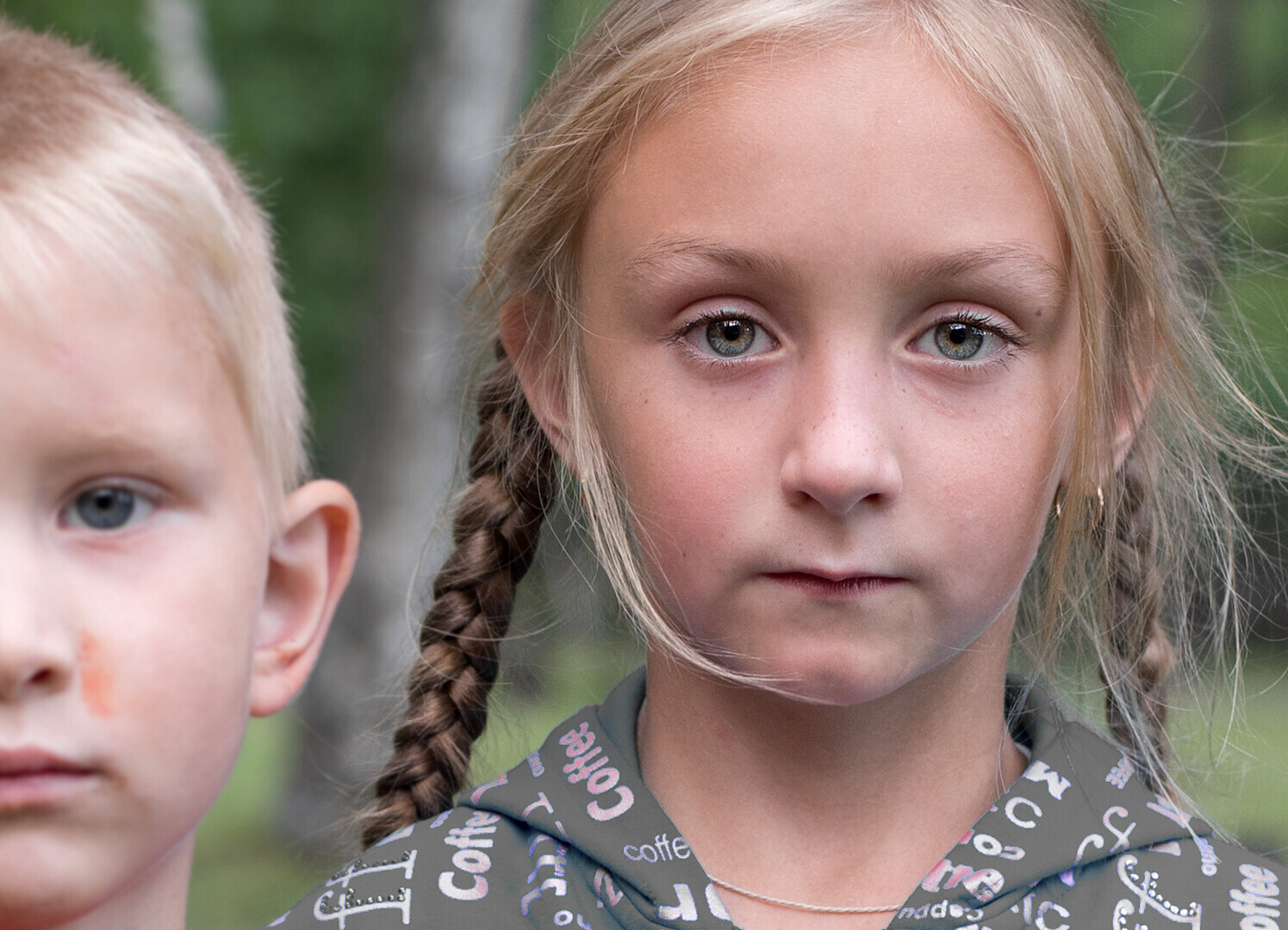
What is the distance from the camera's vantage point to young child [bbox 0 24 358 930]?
4.81ft

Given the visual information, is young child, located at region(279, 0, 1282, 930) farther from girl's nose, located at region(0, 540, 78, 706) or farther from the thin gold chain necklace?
girl's nose, located at region(0, 540, 78, 706)

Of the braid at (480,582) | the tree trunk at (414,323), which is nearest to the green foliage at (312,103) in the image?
the tree trunk at (414,323)

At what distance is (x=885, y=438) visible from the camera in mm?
1816

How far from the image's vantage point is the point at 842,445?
1761 millimetres

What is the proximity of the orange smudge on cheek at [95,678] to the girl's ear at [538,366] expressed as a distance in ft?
2.67

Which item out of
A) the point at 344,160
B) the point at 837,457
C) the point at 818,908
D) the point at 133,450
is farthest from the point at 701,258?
the point at 344,160

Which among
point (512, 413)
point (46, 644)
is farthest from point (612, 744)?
point (46, 644)

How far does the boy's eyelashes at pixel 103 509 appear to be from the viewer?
59.5 inches

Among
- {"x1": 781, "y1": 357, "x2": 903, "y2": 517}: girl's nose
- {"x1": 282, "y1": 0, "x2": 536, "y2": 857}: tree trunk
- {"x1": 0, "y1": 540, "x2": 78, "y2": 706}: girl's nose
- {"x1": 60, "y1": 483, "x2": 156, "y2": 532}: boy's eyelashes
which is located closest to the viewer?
{"x1": 0, "y1": 540, "x2": 78, "y2": 706}: girl's nose

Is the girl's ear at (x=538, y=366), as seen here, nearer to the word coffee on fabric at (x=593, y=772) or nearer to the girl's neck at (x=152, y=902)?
the word coffee on fabric at (x=593, y=772)

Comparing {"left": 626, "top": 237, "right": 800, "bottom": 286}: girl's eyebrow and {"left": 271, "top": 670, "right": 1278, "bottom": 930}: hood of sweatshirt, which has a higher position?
{"left": 626, "top": 237, "right": 800, "bottom": 286}: girl's eyebrow

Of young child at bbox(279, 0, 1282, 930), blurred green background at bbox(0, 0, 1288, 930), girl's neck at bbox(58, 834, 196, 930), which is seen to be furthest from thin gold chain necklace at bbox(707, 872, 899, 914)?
blurred green background at bbox(0, 0, 1288, 930)

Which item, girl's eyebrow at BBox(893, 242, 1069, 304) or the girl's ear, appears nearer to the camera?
girl's eyebrow at BBox(893, 242, 1069, 304)

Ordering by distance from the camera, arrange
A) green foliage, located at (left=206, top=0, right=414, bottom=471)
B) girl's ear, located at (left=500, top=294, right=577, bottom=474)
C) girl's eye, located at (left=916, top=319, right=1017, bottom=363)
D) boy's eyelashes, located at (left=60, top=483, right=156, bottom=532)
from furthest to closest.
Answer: green foliage, located at (left=206, top=0, right=414, bottom=471) → girl's ear, located at (left=500, top=294, right=577, bottom=474) → girl's eye, located at (left=916, top=319, right=1017, bottom=363) → boy's eyelashes, located at (left=60, top=483, right=156, bottom=532)
